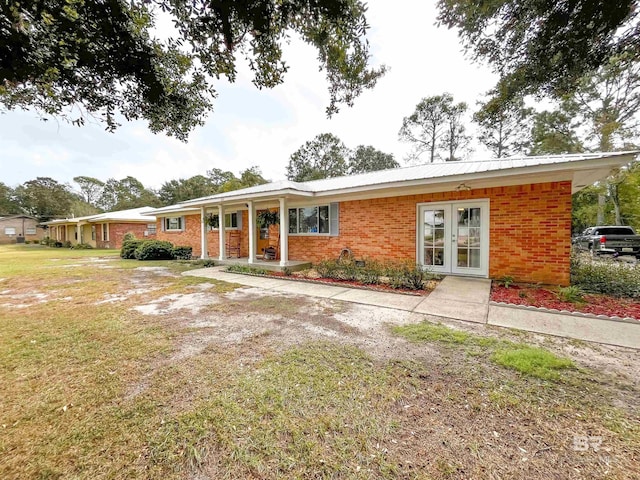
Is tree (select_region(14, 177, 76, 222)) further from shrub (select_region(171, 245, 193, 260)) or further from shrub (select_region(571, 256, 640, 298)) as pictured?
shrub (select_region(571, 256, 640, 298))

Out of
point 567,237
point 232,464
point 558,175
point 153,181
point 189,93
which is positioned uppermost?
point 153,181

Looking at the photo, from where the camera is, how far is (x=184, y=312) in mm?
4973

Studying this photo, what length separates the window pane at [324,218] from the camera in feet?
33.2

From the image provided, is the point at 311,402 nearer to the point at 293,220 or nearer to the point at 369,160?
the point at 293,220

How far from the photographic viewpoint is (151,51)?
12.9 ft

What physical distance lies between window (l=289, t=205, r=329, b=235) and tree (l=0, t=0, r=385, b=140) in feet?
19.7

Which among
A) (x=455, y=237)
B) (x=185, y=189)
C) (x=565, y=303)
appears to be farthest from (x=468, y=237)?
(x=185, y=189)

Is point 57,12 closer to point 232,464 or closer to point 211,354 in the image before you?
point 211,354

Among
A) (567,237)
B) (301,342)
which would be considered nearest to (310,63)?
(301,342)

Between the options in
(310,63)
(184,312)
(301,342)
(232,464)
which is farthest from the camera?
(184,312)

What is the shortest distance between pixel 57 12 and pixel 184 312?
15.2 ft

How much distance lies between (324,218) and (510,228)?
5.99 meters

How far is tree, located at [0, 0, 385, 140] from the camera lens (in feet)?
10.3

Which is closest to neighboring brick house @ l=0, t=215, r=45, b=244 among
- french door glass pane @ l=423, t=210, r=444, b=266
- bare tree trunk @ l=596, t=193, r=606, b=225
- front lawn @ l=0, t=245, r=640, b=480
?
front lawn @ l=0, t=245, r=640, b=480
